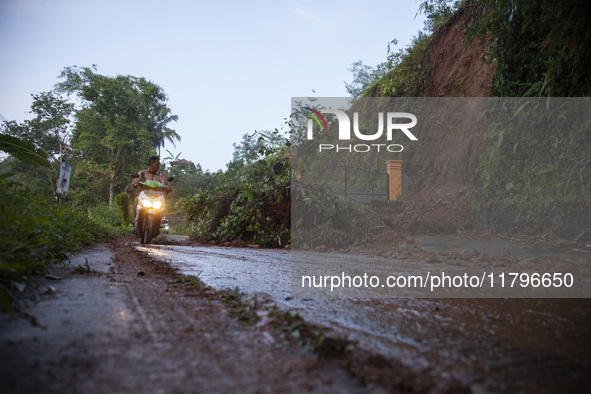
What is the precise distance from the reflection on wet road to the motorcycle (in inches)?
219

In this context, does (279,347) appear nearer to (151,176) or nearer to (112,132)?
(151,176)

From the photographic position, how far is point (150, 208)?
7.60 metres

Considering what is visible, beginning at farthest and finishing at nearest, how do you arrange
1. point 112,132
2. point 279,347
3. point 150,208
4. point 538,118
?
point 112,132
point 150,208
point 538,118
point 279,347

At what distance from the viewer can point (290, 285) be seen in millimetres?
2615

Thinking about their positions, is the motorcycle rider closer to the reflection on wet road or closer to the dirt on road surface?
the reflection on wet road

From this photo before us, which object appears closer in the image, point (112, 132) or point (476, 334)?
point (476, 334)

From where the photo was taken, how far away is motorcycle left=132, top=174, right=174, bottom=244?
293 inches

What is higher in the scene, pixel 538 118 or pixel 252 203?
pixel 538 118

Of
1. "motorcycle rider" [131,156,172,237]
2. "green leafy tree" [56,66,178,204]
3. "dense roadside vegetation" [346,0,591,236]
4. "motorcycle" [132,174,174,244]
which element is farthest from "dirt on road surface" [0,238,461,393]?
"green leafy tree" [56,66,178,204]

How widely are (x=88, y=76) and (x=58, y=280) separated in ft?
140

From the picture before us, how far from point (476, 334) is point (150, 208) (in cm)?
715

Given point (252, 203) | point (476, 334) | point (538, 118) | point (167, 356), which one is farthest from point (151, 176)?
point (476, 334)

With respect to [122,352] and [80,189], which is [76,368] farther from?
[80,189]

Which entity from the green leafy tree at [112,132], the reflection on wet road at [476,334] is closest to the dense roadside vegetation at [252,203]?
the reflection on wet road at [476,334]
